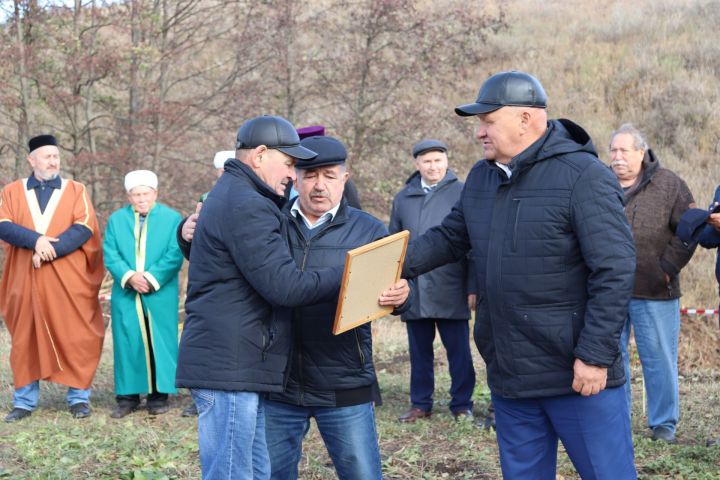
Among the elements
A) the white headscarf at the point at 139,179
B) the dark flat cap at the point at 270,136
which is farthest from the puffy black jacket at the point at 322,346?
the white headscarf at the point at 139,179

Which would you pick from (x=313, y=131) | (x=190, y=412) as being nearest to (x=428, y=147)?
(x=313, y=131)

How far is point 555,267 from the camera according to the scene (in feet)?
11.4

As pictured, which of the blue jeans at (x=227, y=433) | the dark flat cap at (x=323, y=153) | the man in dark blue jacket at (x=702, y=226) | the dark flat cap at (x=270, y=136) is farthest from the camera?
the man in dark blue jacket at (x=702, y=226)

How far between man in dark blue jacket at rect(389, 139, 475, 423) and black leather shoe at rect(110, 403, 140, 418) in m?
2.47

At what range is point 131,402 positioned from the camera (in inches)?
296

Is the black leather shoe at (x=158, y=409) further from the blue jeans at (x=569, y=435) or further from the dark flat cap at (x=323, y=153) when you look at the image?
the blue jeans at (x=569, y=435)

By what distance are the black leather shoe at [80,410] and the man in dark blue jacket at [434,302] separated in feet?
9.11

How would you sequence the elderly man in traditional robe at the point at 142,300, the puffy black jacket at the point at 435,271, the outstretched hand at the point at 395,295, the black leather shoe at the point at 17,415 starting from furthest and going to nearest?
the elderly man in traditional robe at the point at 142,300
the black leather shoe at the point at 17,415
the puffy black jacket at the point at 435,271
the outstretched hand at the point at 395,295

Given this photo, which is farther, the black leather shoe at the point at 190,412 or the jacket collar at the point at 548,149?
the black leather shoe at the point at 190,412

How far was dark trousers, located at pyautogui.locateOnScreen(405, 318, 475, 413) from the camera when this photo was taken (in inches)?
268

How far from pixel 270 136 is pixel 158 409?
4.57 metres

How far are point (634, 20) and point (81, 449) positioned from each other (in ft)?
67.1

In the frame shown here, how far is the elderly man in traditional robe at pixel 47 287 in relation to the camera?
24.0ft

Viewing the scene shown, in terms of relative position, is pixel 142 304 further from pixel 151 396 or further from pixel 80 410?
pixel 80 410
